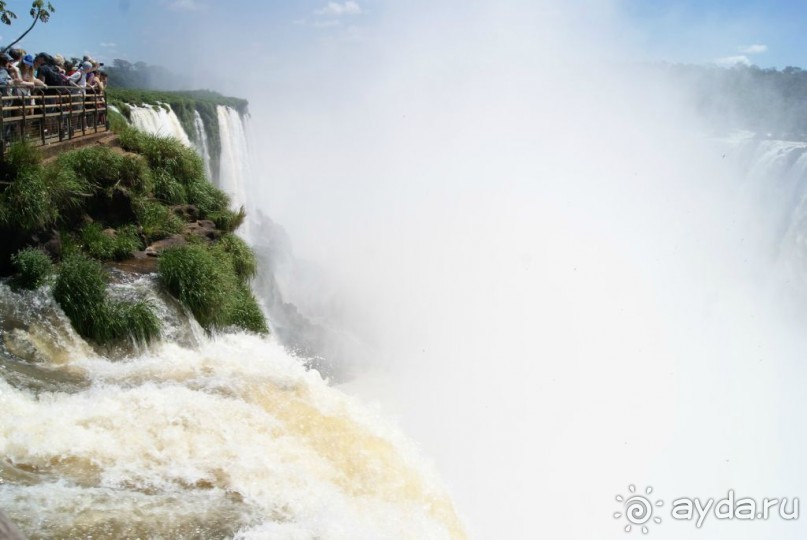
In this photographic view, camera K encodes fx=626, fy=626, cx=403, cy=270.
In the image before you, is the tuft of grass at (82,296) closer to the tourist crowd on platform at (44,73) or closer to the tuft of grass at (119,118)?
the tourist crowd on platform at (44,73)

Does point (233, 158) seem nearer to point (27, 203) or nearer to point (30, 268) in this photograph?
point (27, 203)

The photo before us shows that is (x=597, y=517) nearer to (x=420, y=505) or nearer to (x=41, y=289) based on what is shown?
(x=420, y=505)

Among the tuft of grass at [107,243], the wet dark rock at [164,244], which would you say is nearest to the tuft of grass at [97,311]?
the tuft of grass at [107,243]

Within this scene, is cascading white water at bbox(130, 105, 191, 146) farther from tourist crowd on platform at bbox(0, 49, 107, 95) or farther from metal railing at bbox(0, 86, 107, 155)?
metal railing at bbox(0, 86, 107, 155)

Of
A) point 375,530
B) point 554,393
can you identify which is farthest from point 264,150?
point 375,530

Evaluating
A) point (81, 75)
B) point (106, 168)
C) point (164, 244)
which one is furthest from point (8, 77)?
point (81, 75)

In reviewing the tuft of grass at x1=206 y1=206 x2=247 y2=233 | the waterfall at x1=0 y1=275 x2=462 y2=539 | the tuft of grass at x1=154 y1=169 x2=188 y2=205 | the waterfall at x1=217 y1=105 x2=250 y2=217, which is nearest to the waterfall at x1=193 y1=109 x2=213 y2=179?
the waterfall at x1=217 y1=105 x2=250 y2=217
